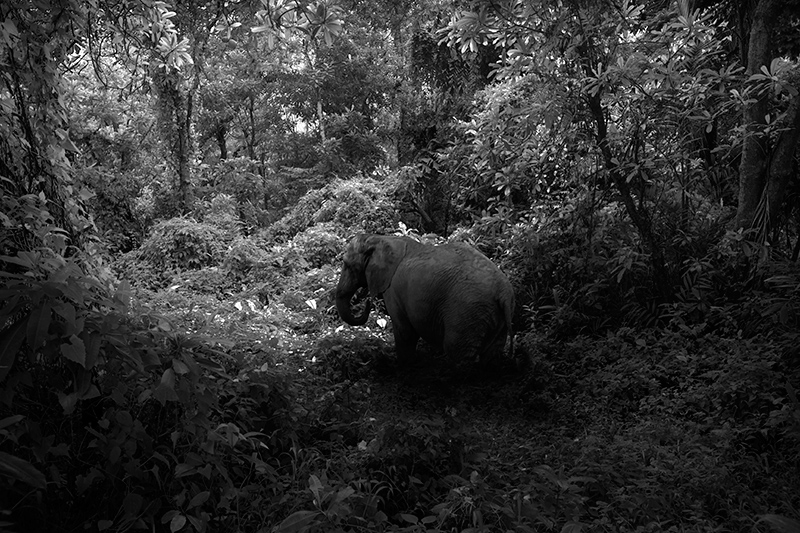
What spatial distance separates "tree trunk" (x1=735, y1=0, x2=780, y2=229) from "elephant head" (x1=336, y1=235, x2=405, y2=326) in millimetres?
3309

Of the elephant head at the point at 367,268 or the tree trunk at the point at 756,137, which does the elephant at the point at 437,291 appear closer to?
the elephant head at the point at 367,268

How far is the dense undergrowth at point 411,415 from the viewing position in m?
2.57

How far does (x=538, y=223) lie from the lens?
7.43 m

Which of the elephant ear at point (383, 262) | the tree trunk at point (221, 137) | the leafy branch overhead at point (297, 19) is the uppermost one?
the tree trunk at point (221, 137)

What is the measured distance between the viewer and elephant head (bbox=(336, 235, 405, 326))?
6230 mm

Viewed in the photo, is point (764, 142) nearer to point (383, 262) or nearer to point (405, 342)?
point (383, 262)

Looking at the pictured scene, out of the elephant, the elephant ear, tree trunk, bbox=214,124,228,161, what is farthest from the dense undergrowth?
tree trunk, bbox=214,124,228,161

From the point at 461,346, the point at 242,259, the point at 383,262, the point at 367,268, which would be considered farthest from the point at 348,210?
the point at 461,346

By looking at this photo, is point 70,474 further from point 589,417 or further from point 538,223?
point 538,223

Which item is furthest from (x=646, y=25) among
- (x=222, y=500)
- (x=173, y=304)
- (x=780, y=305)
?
(x=222, y=500)

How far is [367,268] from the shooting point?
20.9ft

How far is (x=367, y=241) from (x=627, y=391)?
2892mm

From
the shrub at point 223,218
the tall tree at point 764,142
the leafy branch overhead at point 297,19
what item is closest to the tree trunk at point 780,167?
the tall tree at point 764,142

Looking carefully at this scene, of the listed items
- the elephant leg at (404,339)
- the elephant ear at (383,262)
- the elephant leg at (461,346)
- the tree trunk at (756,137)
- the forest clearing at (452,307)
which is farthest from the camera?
the elephant ear at (383,262)
